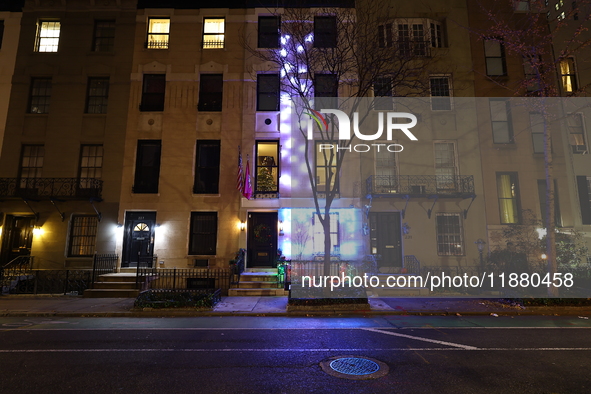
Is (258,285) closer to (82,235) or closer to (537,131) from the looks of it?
(82,235)

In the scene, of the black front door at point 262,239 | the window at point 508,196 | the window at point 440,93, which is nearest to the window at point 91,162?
the black front door at point 262,239

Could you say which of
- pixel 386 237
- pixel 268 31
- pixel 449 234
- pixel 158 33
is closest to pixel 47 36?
pixel 158 33

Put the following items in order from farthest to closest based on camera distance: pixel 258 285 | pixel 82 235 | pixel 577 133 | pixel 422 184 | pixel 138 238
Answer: pixel 577 133, pixel 422 184, pixel 82 235, pixel 138 238, pixel 258 285

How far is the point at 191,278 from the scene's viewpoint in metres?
15.0

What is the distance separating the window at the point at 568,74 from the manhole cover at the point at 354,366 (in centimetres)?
2041

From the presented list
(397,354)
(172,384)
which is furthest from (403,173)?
(172,384)

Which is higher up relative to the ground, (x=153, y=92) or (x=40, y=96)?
(x=153, y=92)

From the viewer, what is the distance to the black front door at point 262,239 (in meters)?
15.4

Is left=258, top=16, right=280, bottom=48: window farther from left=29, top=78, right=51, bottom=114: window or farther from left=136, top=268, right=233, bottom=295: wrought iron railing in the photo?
left=136, top=268, right=233, bottom=295: wrought iron railing

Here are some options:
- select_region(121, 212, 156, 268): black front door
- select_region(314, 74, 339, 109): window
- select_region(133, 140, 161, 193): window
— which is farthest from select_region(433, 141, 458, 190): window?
select_region(121, 212, 156, 268): black front door

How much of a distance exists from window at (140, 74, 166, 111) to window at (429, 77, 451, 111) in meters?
14.6

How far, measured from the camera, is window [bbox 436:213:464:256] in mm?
15844

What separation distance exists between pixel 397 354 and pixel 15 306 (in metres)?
13.1

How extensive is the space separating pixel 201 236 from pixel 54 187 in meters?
7.78
